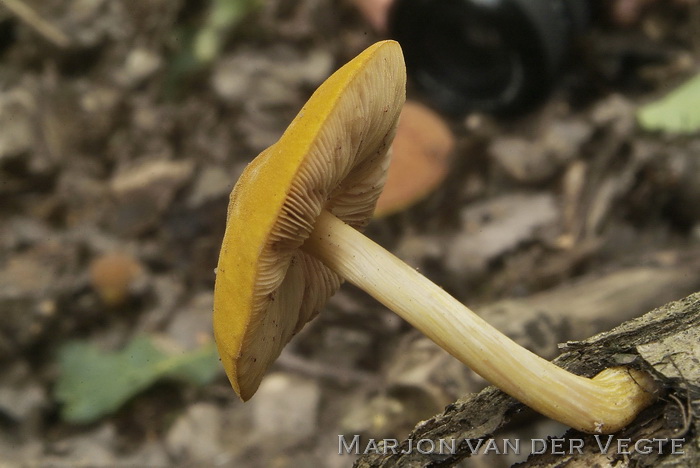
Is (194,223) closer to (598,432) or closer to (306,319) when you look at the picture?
(306,319)

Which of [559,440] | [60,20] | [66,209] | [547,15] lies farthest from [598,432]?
[60,20]

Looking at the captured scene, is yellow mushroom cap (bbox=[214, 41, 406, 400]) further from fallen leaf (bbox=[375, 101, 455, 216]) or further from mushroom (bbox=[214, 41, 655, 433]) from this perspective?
fallen leaf (bbox=[375, 101, 455, 216])

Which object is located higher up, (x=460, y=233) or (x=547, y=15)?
(x=547, y=15)

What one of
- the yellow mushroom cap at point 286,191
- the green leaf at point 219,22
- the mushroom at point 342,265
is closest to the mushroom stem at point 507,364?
the mushroom at point 342,265

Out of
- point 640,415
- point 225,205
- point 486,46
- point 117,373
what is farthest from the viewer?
point 486,46

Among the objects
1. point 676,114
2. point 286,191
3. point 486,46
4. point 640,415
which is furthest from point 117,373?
point 676,114

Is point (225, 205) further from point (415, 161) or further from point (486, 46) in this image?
point (486, 46)
